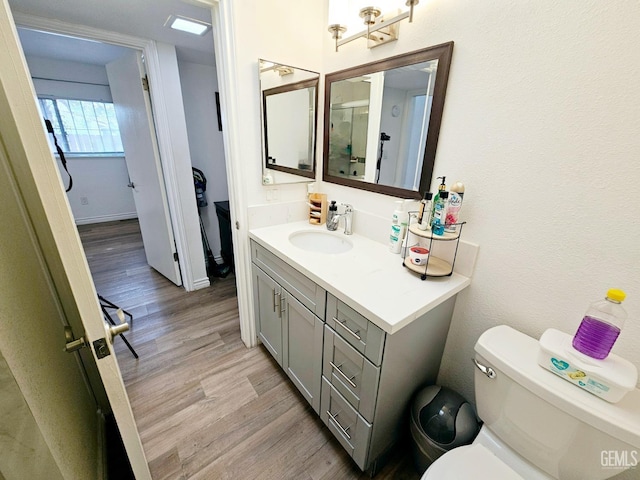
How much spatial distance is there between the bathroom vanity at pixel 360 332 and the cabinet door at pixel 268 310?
0.02 m

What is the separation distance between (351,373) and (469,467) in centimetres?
45

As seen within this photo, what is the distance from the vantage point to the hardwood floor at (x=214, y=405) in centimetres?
120

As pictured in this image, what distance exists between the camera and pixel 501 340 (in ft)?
3.07

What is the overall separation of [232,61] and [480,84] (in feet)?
3.74

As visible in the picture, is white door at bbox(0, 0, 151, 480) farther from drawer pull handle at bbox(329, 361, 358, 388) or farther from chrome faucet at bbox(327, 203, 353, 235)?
chrome faucet at bbox(327, 203, 353, 235)

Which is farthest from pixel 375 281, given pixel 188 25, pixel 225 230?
pixel 225 230

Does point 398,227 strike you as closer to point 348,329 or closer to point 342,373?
point 348,329

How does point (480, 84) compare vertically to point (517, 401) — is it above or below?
above

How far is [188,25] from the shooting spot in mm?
1629

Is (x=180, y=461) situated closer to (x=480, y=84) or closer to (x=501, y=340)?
(x=501, y=340)

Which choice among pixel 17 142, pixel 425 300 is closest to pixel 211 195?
pixel 17 142

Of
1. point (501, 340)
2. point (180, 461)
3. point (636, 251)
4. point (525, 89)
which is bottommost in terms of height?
A: point (180, 461)

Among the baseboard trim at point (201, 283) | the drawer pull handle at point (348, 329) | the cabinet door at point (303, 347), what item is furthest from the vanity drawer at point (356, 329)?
the baseboard trim at point (201, 283)

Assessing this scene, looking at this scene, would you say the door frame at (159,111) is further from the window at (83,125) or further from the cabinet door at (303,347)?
the window at (83,125)
